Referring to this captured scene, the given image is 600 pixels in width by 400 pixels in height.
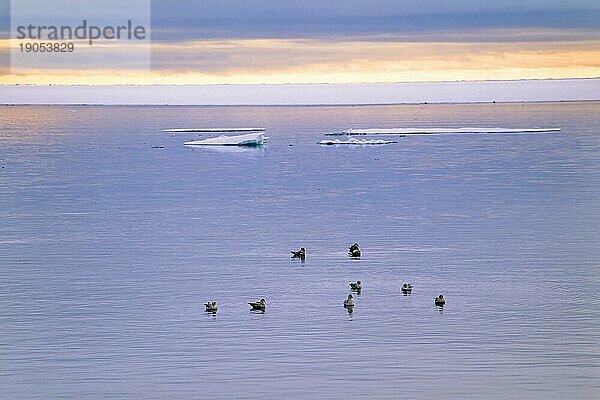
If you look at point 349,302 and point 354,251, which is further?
point 354,251

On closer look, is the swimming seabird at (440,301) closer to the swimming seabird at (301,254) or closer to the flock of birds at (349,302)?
the flock of birds at (349,302)

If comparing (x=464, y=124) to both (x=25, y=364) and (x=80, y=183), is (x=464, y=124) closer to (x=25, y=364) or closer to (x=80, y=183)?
(x=80, y=183)

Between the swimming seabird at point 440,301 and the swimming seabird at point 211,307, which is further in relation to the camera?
the swimming seabird at point 440,301

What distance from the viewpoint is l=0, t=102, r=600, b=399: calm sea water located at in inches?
783

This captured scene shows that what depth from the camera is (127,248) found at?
34.0 metres

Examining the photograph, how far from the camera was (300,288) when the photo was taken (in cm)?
2662

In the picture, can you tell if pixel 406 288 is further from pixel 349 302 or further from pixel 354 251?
pixel 354 251

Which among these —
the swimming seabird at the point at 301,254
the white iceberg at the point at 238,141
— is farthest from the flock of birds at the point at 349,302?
the white iceberg at the point at 238,141

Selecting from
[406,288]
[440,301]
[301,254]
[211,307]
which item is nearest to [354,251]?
[301,254]

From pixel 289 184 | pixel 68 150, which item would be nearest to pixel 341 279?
pixel 289 184

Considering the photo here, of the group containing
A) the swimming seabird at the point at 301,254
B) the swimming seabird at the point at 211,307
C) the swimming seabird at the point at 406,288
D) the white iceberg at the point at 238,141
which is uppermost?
the white iceberg at the point at 238,141

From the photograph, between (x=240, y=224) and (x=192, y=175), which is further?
(x=192, y=175)

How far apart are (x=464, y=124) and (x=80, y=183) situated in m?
74.4

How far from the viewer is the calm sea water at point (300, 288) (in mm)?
19891
